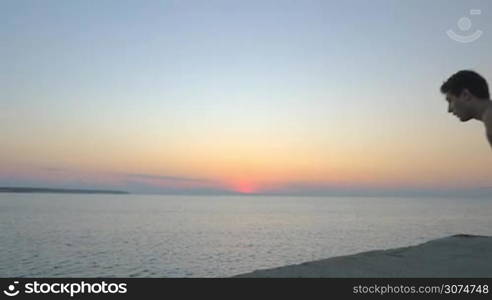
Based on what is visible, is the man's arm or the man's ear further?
the man's ear

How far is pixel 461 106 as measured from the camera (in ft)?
14.0

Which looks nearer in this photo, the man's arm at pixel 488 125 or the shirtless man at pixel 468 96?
the man's arm at pixel 488 125

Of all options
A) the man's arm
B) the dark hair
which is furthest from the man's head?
the man's arm

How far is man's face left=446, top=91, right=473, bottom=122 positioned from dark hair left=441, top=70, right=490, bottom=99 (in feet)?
0.12

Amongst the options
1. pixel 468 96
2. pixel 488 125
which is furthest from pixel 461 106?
pixel 488 125

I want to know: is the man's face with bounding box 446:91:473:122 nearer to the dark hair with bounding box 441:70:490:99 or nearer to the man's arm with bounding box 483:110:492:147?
the dark hair with bounding box 441:70:490:99

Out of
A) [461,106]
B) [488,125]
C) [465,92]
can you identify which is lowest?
[488,125]

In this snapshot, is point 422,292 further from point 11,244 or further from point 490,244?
point 11,244

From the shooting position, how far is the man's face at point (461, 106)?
425 cm

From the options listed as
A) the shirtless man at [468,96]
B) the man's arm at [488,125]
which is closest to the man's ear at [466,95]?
the shirtless man at [468,96]

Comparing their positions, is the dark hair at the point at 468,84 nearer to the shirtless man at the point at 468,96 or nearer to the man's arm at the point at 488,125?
the shirtless man at the point at 468,96

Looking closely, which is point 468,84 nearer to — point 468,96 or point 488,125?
point 468,96

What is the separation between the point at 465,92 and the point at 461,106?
13cm

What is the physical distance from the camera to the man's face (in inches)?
167
